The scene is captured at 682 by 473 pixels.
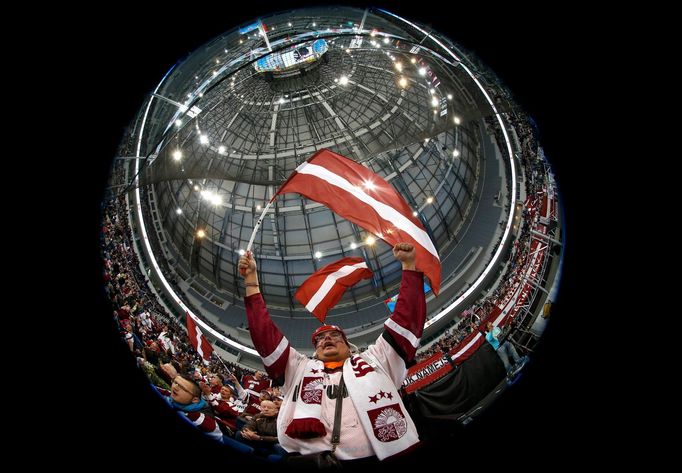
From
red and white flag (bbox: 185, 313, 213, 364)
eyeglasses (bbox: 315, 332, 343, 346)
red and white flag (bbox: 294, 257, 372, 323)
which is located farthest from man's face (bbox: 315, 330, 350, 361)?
red and white flag (bbox: 185, 313, 213, 364)

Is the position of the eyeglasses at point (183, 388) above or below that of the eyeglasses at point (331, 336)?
below

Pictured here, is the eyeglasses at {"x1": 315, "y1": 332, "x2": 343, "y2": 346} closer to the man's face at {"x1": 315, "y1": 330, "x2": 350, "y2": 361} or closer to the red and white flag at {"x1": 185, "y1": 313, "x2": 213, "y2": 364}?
the man's face at {"x1": 315, "y1": 330, "x2": 350, "y2": 361}

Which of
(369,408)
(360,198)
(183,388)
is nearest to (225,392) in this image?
(183,388)

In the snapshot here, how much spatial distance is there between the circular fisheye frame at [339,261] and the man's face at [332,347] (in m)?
0.03

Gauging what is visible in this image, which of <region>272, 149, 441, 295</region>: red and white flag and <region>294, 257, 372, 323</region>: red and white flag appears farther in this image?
<region>294, 257, 372, 323</region>: red and white flag

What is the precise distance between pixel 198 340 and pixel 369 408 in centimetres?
447

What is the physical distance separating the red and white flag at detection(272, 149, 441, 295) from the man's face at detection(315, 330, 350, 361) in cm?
145

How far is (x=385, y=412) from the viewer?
315 centimetres

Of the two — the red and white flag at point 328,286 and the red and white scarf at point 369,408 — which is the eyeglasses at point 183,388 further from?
the red and white flag at point 328,286

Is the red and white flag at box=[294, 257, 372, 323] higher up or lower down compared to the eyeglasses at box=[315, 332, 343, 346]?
higher up

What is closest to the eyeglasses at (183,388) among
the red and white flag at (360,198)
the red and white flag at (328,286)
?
the red and white flag at (328,286)

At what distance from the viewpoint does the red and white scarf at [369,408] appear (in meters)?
3.05

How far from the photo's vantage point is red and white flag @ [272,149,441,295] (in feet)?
14.5

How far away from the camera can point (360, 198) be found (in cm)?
475
